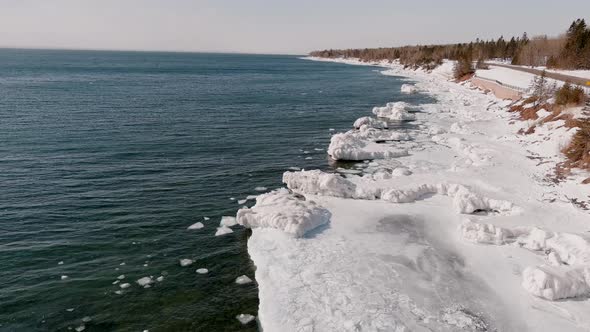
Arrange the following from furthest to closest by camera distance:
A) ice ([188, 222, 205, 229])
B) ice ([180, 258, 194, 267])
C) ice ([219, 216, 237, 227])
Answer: ice ([219, 216, 237, 227]) → ice ([188, 222, 205, 229]) → ice ([180, 258, 194, 267])

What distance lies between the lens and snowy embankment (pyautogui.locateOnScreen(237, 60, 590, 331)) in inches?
585

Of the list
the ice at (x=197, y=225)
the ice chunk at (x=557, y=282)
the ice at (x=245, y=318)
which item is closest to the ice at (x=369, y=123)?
the ice at (x=197, y=225)

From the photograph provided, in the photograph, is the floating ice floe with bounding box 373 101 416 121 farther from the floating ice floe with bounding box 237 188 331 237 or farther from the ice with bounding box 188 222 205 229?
the ice with bounding box 188 222 205 229

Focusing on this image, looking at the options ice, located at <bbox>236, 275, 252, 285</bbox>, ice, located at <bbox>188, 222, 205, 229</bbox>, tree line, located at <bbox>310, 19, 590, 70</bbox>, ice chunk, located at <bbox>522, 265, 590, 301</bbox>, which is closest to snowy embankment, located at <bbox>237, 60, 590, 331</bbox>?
ice chunk, located at <bbox>522, 265, 590, 301</bbox>

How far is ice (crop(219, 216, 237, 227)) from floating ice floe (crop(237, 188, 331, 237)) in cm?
116

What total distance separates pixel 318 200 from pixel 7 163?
27153 mm

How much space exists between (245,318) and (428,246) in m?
10.6

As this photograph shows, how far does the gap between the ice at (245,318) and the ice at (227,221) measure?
327 inches

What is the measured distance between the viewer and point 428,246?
19984 mm

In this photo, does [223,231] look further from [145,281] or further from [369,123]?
[369,123]

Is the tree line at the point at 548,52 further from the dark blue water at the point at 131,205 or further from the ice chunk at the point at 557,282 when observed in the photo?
the ice chunk at the point at 557,282

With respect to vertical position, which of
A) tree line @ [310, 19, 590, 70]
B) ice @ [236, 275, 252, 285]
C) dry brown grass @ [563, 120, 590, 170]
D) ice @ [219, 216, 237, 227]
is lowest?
ice @ [236, 275, 252, 285]

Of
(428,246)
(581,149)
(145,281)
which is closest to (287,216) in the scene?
(428,246)

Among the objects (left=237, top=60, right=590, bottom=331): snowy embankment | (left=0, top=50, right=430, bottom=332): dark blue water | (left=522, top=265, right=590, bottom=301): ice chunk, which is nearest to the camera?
(left=237, top=60, right=590, bottom=331): snowy embankment
